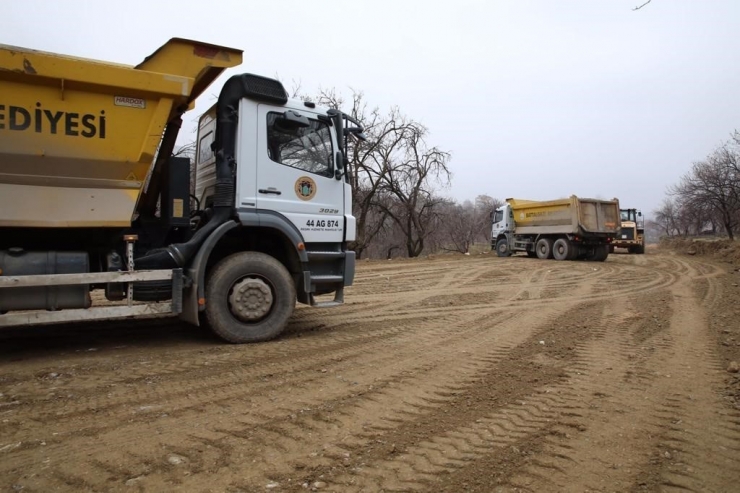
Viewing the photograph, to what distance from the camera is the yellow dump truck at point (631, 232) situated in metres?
27.7

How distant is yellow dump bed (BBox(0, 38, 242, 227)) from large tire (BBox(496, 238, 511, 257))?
2111cm

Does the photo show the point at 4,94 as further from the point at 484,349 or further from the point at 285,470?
the point at 484,349

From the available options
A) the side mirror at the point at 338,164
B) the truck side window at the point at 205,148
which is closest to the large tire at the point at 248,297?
the side mirror at the point at 338,164

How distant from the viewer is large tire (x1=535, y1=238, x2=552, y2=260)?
72.0ft

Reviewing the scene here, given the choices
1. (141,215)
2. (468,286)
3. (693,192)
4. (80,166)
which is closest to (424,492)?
(80,166)

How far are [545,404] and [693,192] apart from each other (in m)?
39.1

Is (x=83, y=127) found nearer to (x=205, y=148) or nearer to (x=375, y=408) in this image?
(x=205, y=148)

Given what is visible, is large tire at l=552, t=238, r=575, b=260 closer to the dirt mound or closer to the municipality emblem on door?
the dirt mound

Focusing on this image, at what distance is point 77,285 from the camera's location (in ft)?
16.4

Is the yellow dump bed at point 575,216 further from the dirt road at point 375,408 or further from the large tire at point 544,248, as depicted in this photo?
the dirt road at point 375,408

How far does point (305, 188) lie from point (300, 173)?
20cm

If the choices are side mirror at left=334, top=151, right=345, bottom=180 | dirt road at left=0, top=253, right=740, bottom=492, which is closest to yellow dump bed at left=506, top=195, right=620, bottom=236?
dirt road at left=0, top=253, right=740, bottom=492

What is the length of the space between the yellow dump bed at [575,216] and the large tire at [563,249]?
0.44 metres

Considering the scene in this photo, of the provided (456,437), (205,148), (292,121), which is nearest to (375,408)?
(456,437)
